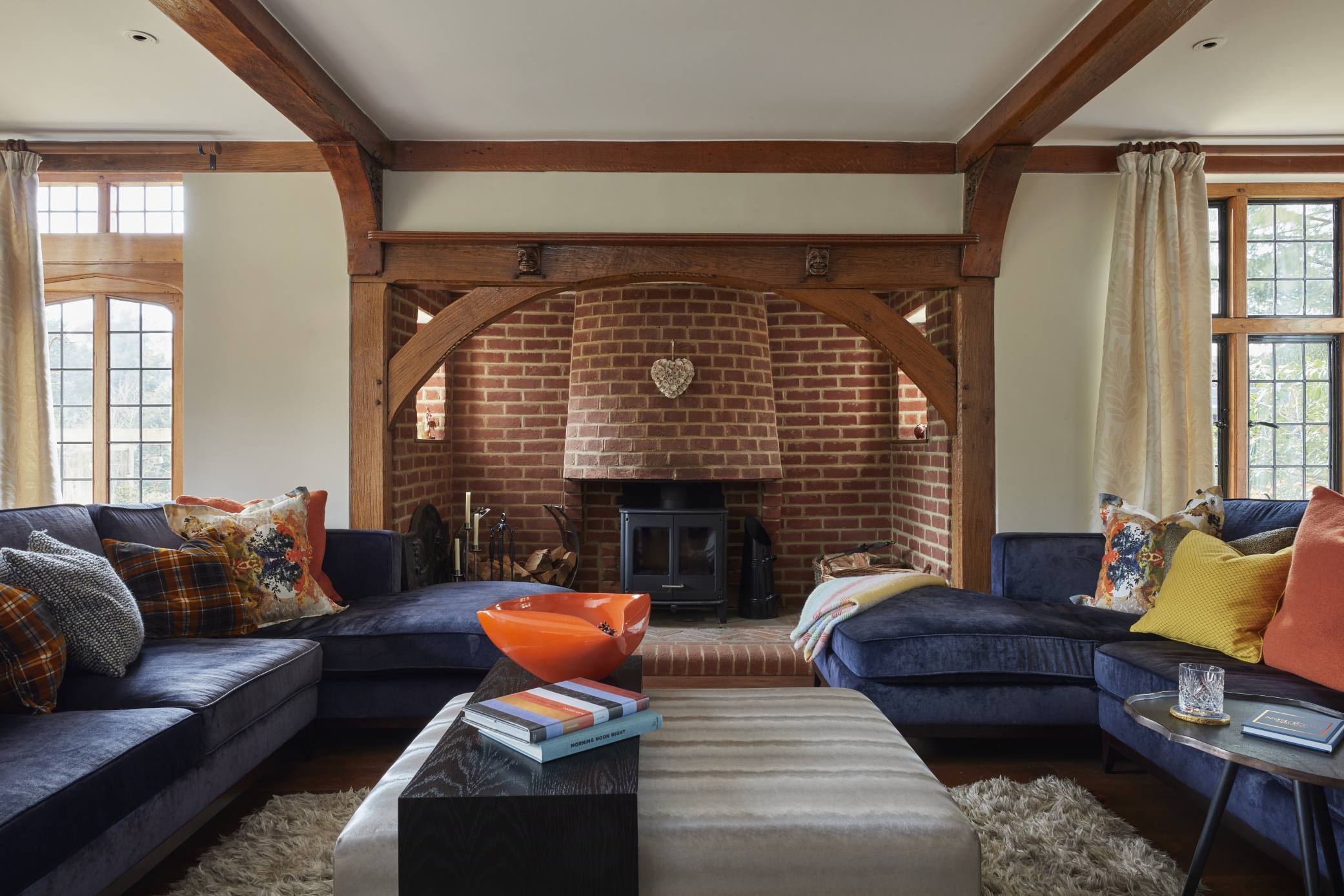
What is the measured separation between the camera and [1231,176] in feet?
13.6

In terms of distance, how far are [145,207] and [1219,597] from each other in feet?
16.6

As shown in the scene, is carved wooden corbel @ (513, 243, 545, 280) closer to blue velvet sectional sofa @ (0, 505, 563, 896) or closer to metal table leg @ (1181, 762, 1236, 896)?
blue velvet sectional sofa @ (0, 505, 563, 896)

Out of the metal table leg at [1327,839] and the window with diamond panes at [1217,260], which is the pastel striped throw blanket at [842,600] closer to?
the metal table leg at [1327,839]

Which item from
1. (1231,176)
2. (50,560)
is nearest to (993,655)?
(50,560)

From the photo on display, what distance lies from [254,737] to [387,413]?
1824mm

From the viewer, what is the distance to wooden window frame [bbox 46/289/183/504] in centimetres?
440

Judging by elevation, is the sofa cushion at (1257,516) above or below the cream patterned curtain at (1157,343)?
below

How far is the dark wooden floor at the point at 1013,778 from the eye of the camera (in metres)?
1.99

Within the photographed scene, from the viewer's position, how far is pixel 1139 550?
288 centimetres

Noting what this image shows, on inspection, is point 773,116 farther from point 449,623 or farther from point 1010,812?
point 1010,812

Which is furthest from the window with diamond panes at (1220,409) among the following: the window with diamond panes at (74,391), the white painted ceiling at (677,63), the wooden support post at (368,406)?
the window with diamond panes at (74,391)

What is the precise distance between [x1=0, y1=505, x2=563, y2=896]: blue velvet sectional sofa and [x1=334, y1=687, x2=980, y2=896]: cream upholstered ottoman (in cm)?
54

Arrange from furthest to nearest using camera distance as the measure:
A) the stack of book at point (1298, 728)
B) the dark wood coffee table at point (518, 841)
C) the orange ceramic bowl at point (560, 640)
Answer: the orange ceramic bowl at point (560, 640)
the stack of book at point (1298, 728)
the dark wood coffee table at point (518, 841)

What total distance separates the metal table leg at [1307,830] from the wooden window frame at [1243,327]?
10.1 ft
